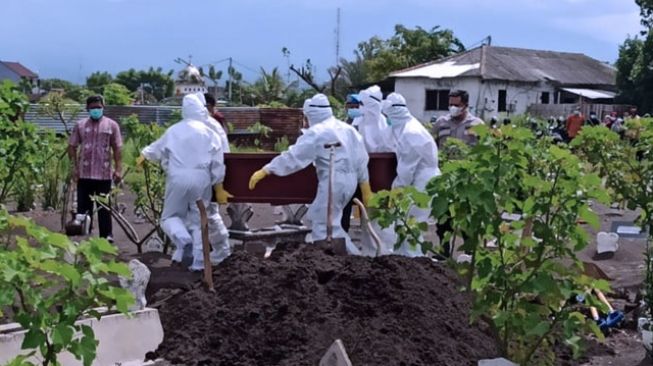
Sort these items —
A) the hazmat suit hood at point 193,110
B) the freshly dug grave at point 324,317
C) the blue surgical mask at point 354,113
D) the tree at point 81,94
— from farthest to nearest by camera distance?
1. the tree at point 81,94
2. the blue surgical mask at point 354,113
3. the hazmat suit hood at point 193,110
4. the freshly dug grave at point 324,317

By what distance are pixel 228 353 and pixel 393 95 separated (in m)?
4.26

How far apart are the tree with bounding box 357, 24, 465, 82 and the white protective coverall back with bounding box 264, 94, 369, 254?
39.7 metres

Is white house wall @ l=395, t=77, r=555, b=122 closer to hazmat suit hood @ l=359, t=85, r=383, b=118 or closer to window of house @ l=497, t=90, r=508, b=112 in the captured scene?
window of house @ l=497, t=90, r=508, b=112

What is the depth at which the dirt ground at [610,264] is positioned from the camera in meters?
7.10

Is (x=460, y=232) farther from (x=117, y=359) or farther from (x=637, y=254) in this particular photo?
(x=637, y=254)

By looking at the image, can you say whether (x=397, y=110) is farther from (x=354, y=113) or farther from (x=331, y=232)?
(x=354, y=113)

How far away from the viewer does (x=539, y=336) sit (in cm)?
537

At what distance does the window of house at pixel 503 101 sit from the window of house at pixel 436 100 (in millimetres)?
2131

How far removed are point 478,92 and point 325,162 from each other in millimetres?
34415

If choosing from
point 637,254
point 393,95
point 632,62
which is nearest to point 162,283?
point 393,95

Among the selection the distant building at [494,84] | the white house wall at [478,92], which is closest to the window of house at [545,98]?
the distant building at [494,84]

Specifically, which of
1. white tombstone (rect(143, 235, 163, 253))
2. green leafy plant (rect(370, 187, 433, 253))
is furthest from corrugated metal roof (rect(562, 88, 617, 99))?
green leafy plant (rect(370, 187, 433, 253))

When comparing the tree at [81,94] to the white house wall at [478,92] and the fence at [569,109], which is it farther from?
the fence at [569,109]

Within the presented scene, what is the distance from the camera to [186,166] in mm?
9211
